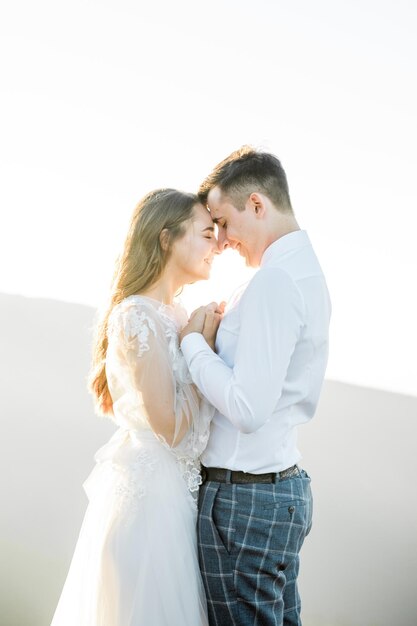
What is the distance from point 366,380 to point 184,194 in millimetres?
1536

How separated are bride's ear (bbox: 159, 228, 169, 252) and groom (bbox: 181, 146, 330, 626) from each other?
A: 0.84ft

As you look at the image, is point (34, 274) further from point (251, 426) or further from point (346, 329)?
point (251, 426)

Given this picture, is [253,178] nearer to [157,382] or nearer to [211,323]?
[211,323]

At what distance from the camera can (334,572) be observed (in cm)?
352

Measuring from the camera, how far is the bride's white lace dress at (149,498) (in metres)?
2.07

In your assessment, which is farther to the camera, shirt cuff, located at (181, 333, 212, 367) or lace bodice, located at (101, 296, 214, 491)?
lace bodice, located at (101, 296, 214, 491)

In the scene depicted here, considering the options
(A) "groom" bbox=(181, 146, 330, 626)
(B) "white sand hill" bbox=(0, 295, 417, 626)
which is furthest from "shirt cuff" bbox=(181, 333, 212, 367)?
(B) "white sand hill" bbox=(0, 295, 417, 626)

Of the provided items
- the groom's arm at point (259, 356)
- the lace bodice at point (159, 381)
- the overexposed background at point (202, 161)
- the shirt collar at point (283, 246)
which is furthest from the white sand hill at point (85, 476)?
the groom's arm at point (259, 356)

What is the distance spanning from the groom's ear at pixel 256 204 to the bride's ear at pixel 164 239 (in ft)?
1.02

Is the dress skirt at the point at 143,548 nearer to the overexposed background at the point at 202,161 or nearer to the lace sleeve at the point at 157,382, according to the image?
the lace sleeve at the point at 157,382

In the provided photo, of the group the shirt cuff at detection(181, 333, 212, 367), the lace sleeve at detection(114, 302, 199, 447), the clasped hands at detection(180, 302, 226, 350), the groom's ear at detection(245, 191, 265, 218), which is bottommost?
the lace sleeve at detection(114, 302, 199, 447)

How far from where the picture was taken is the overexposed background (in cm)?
351

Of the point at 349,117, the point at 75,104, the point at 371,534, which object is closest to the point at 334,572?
the point at 371,534

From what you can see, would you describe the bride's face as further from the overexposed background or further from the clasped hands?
the overexposed background
